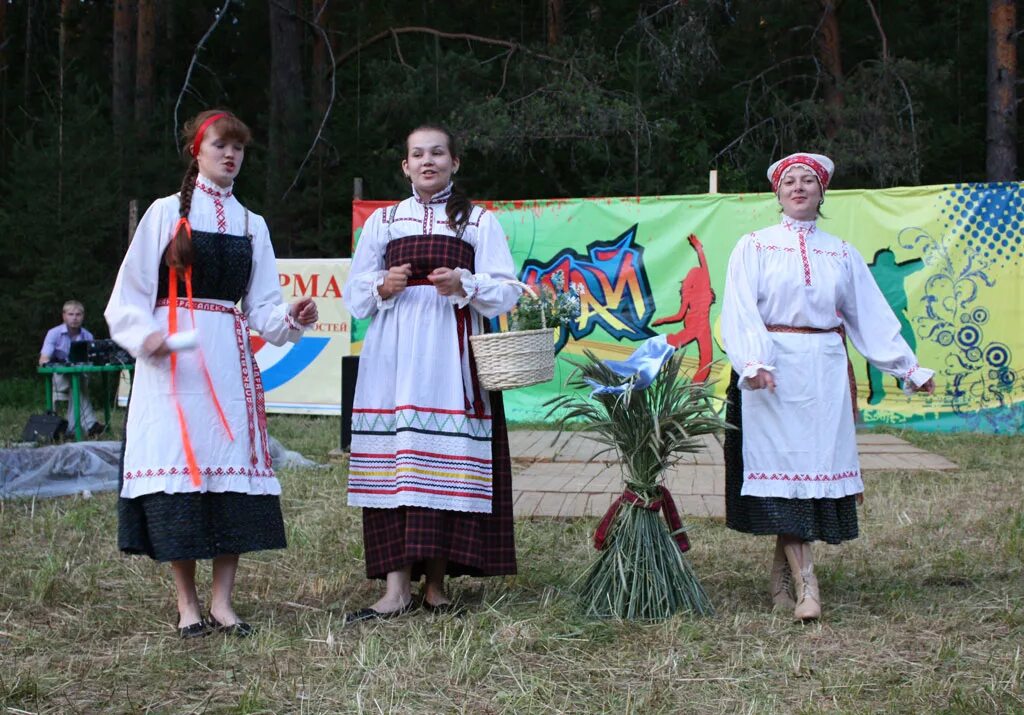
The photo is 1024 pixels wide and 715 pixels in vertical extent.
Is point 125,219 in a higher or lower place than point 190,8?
lower

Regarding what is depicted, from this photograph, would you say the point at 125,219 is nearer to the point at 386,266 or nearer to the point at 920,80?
the point at 920,80

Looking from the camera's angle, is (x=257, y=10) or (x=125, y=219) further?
(x=257, y=10)

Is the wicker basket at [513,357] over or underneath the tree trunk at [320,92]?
underneath

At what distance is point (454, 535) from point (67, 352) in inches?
283

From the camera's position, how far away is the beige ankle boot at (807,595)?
3768 mm

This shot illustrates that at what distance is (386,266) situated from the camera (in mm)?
4105

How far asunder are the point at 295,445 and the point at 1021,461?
192 inches

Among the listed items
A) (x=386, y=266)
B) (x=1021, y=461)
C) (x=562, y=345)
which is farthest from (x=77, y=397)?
(x=1021, y=461)

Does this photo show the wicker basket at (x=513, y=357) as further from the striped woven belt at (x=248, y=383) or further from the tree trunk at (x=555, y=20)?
the tree trunk at (x=555, y=20)

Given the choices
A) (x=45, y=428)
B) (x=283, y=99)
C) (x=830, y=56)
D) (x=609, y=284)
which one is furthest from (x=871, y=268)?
(x=283, y=99)

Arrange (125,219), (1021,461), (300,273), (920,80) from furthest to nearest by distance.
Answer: (125,219)
(920,80)
(300,273)
(1021,461)

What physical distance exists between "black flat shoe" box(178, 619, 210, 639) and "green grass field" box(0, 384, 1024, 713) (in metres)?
0.04

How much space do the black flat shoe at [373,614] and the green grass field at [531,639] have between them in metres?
0.07

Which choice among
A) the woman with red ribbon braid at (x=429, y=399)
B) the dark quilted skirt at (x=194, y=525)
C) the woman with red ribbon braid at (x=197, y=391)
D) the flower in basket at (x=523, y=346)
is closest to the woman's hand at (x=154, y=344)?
the woman with red ribbon braid at (x=197, y=391)
